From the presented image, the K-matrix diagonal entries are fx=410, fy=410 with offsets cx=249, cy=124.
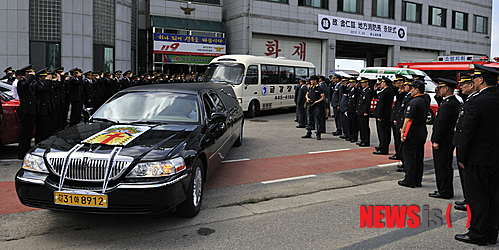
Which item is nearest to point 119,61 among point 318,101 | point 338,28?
point 318,101

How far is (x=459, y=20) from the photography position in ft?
139

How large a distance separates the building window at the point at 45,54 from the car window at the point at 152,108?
17.5 metres

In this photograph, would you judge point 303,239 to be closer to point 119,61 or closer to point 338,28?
point 119,61

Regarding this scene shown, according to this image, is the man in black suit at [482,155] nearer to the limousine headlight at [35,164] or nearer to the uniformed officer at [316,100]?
the limousine headlight at [35,164]

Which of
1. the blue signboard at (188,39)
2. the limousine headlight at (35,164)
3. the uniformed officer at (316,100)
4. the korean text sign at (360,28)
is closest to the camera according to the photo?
the limousine headlight at (35,164)

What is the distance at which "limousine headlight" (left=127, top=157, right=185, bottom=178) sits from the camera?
4461 mm

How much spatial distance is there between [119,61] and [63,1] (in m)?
4.33

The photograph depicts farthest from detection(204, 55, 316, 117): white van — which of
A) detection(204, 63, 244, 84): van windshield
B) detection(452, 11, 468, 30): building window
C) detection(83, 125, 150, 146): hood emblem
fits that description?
detection(452, 11, 468, 30): building window

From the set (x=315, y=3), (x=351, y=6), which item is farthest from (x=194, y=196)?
(x=351, y=6)

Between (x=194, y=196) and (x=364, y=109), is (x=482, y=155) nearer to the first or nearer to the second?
(x=194, y=196)

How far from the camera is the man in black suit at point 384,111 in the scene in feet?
32.1

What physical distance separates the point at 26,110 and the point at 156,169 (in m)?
5.43

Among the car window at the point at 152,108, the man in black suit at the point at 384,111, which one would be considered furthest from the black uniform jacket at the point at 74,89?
the man in black suit at the point at 384,111

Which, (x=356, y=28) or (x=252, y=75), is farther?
(x=356, y=28)
